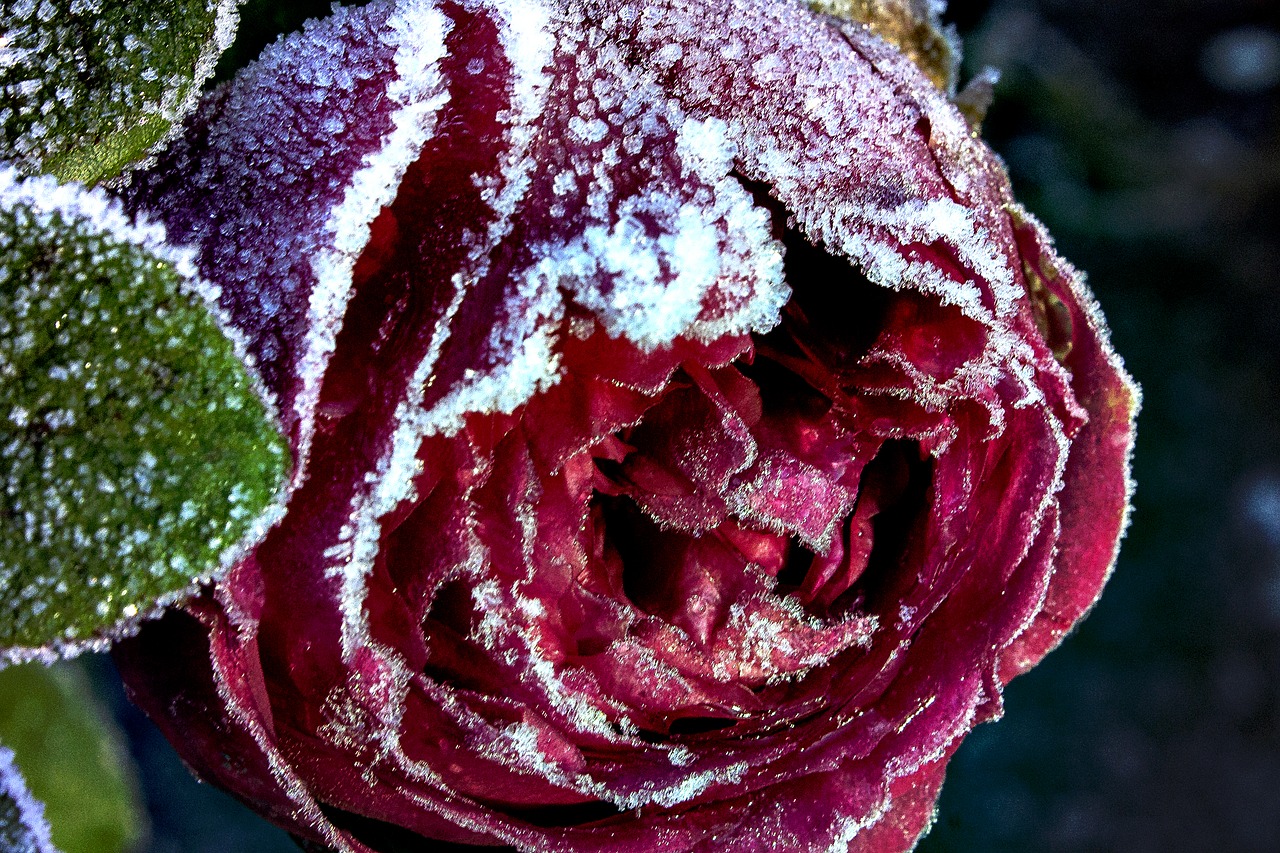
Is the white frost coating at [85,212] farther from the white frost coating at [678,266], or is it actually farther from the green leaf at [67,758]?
the green leaf at [67,758]

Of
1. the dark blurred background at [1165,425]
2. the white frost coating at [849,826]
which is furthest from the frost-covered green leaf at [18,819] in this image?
the dark blurred background at [1165,425]

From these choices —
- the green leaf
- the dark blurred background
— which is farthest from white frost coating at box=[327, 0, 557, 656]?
the dark blurred background

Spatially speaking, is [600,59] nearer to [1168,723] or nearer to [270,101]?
[270,101]

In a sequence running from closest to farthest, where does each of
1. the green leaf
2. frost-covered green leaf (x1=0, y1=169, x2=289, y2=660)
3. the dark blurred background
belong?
frost-covered green leaf (x1=0, y1=169, x2=289, y2=660), the green leaf, the dark blurred background

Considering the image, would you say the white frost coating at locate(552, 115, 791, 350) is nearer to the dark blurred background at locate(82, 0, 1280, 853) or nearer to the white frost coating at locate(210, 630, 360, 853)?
the white frost coating at locate(210, 630, 360, 853)

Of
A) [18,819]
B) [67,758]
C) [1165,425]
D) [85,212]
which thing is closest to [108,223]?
[85,212]

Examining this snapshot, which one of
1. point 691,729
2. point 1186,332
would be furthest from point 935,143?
point 1186,332
